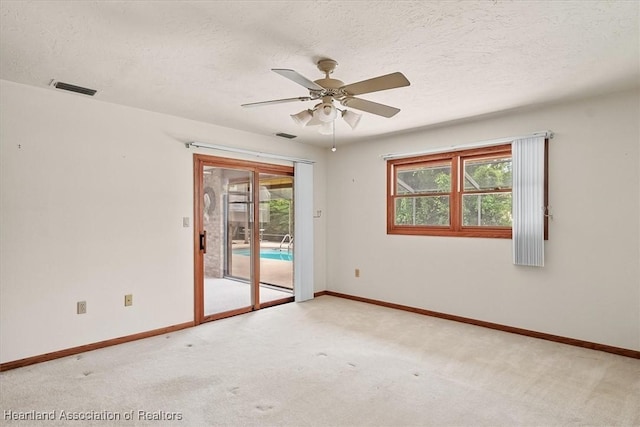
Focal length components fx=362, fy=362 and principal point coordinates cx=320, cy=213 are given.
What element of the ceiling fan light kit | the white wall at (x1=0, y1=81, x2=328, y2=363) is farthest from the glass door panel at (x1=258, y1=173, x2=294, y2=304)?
the ceiling fan light kit

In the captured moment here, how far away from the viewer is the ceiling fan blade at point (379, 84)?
2104mm

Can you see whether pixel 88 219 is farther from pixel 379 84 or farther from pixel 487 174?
pixel 487 174

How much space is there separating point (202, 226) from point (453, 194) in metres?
3.03

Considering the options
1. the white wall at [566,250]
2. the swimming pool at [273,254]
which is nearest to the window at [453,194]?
the white wall at [566,250]

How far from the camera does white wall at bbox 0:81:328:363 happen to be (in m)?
2.99

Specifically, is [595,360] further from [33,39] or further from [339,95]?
[33,39]

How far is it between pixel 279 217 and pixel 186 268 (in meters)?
1.54

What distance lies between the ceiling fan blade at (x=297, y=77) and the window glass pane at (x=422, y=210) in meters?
2.73

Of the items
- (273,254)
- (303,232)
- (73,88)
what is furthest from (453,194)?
(73,88)

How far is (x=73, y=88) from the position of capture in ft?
10.2

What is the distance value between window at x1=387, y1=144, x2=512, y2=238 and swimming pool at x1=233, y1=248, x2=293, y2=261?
153 centimetres

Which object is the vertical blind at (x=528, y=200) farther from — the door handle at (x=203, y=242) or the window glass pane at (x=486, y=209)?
the door handle at (x=203, y=242)

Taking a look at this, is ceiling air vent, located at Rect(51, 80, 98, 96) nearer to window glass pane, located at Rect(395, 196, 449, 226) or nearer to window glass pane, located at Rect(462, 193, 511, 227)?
window glass pane, located at Rect(395, 196, 449, 226)

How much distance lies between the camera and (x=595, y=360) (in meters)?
3.11
